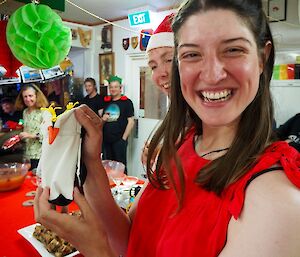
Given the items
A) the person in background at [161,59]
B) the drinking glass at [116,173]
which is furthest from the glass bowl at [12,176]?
the person in background at [161,59]

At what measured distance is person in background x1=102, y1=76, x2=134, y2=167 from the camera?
4137mm

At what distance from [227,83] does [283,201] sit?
268mm

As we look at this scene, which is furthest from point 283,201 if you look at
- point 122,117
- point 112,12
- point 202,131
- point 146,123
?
point 112,12

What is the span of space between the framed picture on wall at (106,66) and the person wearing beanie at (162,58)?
365 centimetres

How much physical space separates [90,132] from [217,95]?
0.40m

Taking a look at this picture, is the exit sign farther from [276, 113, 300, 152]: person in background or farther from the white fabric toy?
the white fabric toy

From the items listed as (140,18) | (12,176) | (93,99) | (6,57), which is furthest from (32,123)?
(6,57)

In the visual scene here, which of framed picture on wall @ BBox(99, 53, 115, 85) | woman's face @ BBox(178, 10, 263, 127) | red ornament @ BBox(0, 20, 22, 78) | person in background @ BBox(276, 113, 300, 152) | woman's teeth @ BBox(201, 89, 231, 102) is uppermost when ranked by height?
framed picture on wall @ BBox(99, 53, 115, 85)

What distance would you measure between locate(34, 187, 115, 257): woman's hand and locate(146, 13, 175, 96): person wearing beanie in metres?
0.61

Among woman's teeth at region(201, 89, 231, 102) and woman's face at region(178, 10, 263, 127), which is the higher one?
woman's face at region(178, 10, 263, 127)

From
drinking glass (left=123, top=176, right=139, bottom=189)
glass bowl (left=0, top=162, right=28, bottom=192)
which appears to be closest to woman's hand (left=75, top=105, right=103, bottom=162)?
drinking glass (left=123, top=176, right=139, bottom=189)

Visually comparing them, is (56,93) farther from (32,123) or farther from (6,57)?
(6,57)

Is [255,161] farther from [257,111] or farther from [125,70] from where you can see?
[125,70]

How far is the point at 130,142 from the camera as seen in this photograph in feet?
15.4
